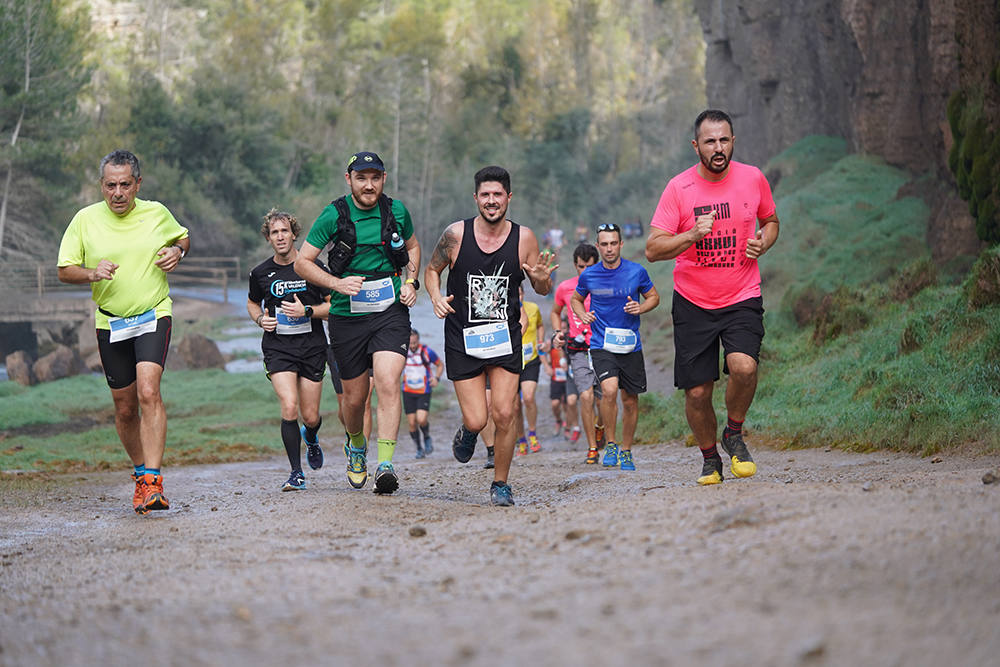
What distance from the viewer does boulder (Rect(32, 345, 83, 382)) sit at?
30208 millimetres

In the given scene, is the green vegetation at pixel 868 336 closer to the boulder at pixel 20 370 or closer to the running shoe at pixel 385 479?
the running shoe at pixel 385 479

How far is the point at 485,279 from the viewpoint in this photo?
26.8ft

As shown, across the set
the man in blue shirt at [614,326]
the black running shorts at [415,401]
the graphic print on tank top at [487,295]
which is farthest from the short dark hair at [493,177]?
the black running shorts at [415,401]

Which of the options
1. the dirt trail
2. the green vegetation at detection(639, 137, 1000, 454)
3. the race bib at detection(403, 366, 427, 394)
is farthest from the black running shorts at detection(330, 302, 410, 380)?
the race bib at detection(403, 366, 427, 394)

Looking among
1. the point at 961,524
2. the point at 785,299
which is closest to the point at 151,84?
the point at 785,299

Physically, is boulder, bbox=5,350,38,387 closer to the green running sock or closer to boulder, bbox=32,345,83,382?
boulder, bbox=32,345,83,382

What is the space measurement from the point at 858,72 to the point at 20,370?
68.9 ft

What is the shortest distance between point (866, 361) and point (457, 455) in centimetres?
655

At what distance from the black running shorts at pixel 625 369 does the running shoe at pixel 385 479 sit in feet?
12.0

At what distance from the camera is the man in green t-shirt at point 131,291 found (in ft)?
28.2

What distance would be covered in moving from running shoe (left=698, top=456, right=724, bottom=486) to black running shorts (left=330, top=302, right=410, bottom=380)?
7.25 feet

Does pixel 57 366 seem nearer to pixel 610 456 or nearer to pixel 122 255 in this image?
pixel 610 456

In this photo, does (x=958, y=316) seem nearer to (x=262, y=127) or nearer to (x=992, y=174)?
(x=992, y=174)

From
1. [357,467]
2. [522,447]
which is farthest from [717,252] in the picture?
[522,447]
